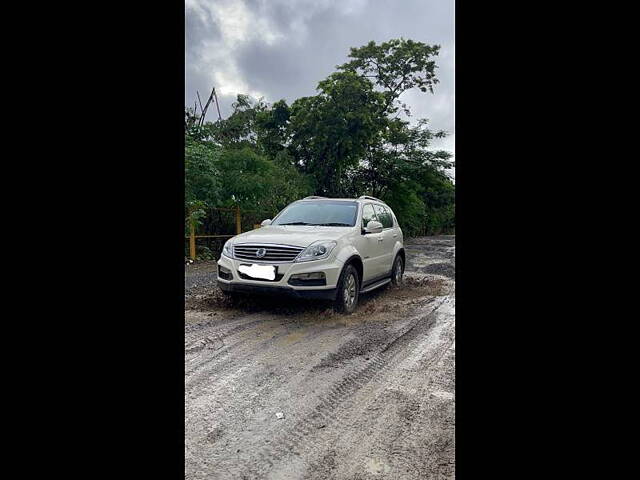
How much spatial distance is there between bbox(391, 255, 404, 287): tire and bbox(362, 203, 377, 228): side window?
1040 mm

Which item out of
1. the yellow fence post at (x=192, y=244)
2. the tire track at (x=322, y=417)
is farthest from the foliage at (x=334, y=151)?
the tire track at (x=322, y=417)

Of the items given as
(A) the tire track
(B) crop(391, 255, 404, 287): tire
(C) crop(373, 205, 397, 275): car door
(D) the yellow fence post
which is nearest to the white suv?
(C) crop(373, 205, 397, 275): car door

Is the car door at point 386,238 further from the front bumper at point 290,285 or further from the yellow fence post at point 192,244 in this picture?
the yellow fence post at point 192,244

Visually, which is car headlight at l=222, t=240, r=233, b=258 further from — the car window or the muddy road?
the car window

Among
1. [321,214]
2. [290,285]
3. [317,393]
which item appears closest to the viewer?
[317,393]

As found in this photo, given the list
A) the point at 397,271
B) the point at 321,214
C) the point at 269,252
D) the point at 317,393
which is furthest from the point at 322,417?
the point at 397,271

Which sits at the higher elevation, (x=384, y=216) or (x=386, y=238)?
(x=384, y=216)

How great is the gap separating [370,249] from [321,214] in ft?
2.63

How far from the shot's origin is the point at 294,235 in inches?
209

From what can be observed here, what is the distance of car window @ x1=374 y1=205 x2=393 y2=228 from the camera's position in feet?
21.9

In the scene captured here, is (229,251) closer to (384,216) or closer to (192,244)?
(384,216)

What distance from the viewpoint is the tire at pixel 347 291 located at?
17.0 ft
